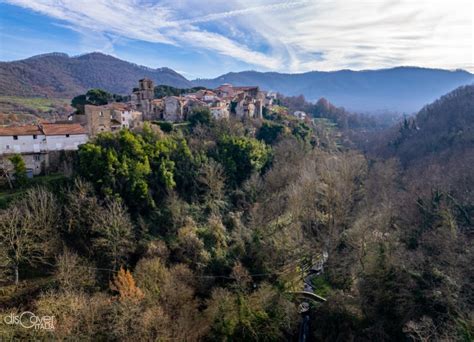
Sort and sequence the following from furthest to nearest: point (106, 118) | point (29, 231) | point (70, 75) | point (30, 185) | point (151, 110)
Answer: point (70, 75) < point (151, 110) < point (106, 118) < point (30, 185) < point (29, 231)

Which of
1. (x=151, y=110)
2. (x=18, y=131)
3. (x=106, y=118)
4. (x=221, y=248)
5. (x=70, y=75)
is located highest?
(x=70, y=75)

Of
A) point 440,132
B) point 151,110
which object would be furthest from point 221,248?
point 440,132

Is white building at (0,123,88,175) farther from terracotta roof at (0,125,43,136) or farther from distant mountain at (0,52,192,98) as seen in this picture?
distant mountain at (0,52,192,98)

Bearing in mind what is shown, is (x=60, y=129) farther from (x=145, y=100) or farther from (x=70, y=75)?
(x=70, y=75)

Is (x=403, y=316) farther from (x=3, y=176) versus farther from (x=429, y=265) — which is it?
(x=3, y=176)

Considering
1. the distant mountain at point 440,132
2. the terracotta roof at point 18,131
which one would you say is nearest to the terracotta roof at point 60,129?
the terracotta roof at point 18,131

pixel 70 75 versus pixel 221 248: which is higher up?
pixel 70 75
